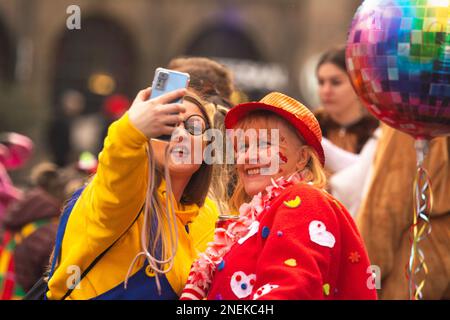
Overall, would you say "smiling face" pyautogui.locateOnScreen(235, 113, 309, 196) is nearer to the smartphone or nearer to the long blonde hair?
the long blonde hair

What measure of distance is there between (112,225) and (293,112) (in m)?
0.61

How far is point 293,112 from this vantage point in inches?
113

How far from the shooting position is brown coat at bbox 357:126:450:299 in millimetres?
4254

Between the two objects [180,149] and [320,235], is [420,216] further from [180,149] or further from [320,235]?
[320,235]

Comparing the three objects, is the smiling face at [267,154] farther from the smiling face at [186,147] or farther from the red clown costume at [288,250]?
the smiling face at [186,147]

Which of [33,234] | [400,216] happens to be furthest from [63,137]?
[400,216]

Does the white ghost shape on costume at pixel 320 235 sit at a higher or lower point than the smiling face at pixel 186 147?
lower

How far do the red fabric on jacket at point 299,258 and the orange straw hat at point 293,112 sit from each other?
9.2 inches

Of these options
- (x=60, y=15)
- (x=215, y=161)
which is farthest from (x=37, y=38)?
(x=215, y=161)

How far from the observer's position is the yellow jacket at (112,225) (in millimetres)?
2775

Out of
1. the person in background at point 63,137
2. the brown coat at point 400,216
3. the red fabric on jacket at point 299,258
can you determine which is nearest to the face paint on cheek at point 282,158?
the red fabric on jacket at point 299,258

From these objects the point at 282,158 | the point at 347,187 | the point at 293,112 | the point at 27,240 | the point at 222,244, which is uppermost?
the point at 293,112
